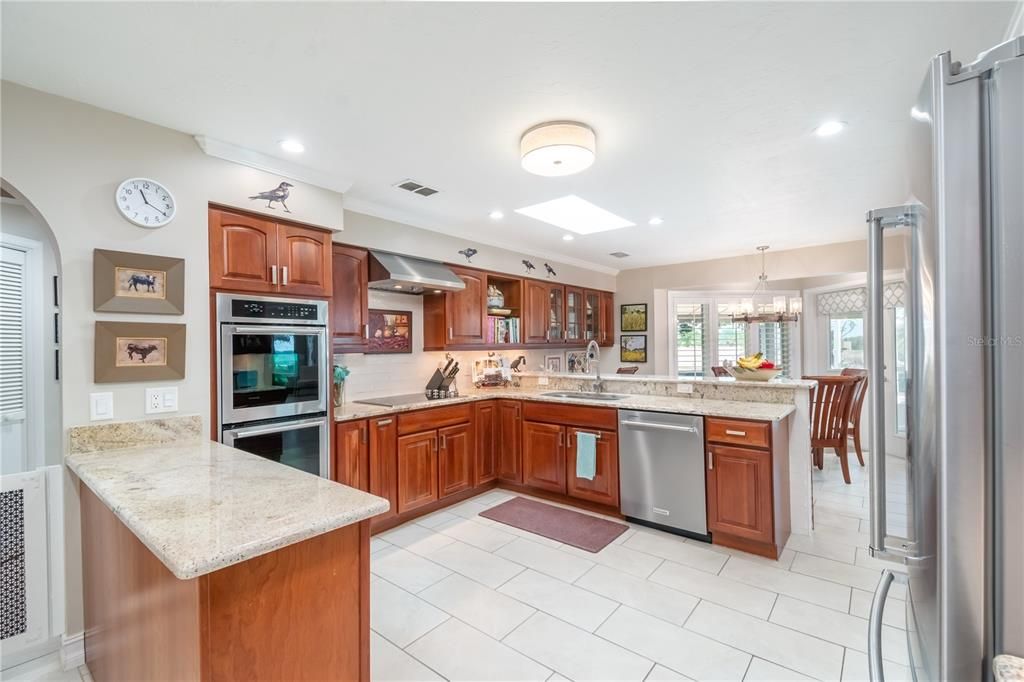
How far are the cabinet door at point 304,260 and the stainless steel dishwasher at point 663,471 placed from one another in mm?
2322

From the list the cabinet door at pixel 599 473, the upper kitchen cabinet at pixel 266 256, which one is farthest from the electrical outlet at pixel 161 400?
the cabinet door at pixel 599 473

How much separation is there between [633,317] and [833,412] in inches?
114

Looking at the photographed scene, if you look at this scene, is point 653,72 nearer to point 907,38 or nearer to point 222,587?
point 907,38

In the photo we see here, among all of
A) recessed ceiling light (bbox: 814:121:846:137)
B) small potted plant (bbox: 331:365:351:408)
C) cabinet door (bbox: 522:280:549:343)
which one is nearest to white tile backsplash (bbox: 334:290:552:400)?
small potted plant (bbox: 331:365:351:408)

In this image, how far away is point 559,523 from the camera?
3408 millimetres

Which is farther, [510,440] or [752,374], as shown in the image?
[510,440]

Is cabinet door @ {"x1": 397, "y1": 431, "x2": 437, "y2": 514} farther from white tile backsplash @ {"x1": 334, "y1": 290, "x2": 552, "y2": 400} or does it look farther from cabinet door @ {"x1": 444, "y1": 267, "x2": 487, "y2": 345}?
cabinet door @ {"x1": 444, "y1": 267, "x2": 487, "y2": 345}

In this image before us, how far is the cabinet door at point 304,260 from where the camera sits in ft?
9.02

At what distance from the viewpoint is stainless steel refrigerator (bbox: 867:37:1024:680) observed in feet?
2.29

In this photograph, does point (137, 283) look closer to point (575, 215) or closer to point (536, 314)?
point (575, 215)

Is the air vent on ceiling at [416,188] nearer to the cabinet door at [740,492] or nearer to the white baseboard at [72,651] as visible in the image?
the cabinet door at [740,492]

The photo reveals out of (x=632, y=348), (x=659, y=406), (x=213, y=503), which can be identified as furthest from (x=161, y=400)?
(x=632, y=348)

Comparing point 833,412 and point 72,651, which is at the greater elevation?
point 833,412

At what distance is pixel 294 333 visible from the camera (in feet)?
9.05
